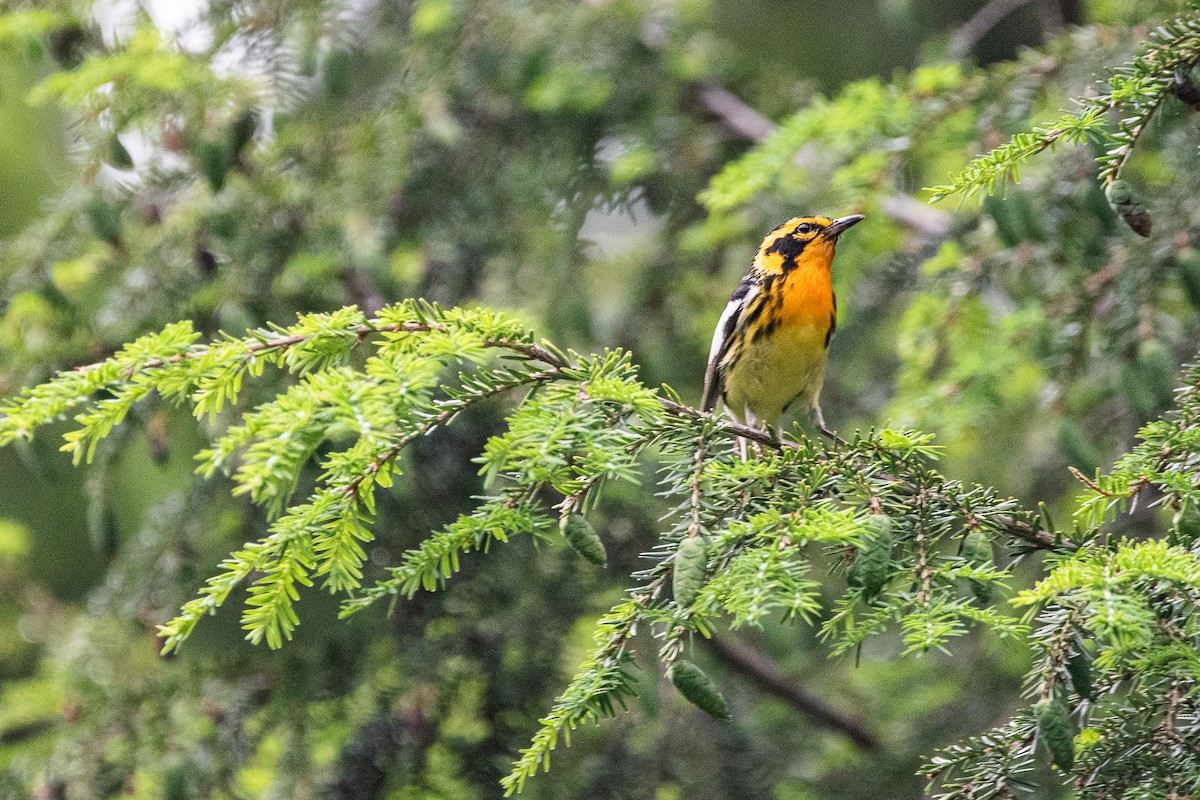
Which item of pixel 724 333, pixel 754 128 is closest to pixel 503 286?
pixel 724 333

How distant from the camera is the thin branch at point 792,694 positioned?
163 inches

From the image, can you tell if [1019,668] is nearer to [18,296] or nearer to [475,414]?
[475,414]

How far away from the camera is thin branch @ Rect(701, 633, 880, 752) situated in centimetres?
414

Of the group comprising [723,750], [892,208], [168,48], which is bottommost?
[723,750]

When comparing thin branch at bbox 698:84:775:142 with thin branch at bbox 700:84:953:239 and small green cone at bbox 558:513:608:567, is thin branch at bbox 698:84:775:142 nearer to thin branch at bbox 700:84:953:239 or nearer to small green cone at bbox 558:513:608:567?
thin branch at bbox 700:84:953:239

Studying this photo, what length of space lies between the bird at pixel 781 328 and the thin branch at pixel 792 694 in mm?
949

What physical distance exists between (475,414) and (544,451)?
1.82m

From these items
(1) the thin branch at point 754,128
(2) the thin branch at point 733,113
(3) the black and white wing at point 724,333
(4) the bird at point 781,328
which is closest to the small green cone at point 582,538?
(4) the bird at point 781,328

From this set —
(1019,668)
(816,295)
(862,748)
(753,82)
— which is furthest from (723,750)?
(753,82)

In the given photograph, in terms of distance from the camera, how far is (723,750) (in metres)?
3.73

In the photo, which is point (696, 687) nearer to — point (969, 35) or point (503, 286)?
point (503, 286)

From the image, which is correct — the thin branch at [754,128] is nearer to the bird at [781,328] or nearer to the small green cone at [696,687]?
the bird at [781,328]

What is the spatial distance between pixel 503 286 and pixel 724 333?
85 cm

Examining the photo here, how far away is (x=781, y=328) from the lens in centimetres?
370
